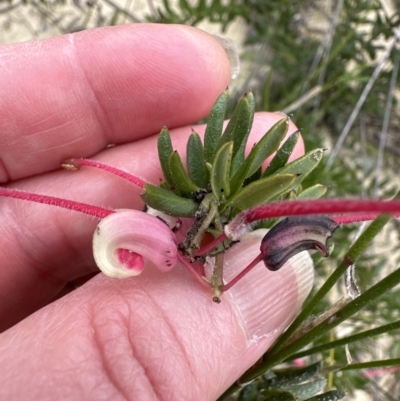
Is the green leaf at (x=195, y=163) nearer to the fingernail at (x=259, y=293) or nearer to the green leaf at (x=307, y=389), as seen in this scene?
the fingernail at (x=259, y=293)

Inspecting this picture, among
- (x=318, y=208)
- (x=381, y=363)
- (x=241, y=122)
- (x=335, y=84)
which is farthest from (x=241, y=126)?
(x=335, y=84)

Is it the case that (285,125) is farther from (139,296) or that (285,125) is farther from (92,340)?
(92,340)

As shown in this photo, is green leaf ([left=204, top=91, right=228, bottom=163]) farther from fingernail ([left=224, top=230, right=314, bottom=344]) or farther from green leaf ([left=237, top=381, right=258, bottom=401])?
green leaf ([left=237, top=381, right=258, bottom=401])

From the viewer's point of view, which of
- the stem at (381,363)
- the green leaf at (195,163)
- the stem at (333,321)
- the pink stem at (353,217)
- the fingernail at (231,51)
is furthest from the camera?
the fingernail at (231,51)

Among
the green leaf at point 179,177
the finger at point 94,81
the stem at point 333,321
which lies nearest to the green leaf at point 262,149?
the green leaf at point 179,177

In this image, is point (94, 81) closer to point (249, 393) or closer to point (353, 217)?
point (353, 217)

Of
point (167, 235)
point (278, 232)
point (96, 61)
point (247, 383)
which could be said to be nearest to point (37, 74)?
point (96, 61)

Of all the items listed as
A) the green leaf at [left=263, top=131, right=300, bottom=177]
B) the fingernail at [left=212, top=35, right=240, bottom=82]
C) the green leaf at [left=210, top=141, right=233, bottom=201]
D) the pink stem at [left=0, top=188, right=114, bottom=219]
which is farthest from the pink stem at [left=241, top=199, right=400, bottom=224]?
the fingernail at [left=212, top=35, right=240, bottom=82]
